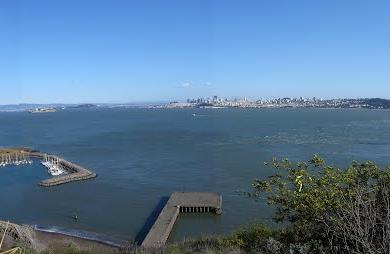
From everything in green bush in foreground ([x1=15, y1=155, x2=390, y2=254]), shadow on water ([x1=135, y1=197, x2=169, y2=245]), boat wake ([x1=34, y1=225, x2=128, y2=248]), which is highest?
green bush in foreground ([x1=15, y1=155, x2=390, y2=254])

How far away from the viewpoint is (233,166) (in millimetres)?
47250

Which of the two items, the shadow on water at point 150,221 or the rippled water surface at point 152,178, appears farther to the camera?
the rippled water surface at point 152,178

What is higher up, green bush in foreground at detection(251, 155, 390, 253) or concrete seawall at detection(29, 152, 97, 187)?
green bush in foreground at detection(251, 155, 390, 253)

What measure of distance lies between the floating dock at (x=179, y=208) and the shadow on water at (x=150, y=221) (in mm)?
641

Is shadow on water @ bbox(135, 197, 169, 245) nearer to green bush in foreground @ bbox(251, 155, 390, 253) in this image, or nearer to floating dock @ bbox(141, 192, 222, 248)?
floating dock @ bbox(141, 192, 222, 248)

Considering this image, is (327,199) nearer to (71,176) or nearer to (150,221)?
(150,221)

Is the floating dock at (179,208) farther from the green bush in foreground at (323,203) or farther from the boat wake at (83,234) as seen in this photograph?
the green bush in foreground at (323,203)

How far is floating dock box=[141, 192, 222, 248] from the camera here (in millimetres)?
25594

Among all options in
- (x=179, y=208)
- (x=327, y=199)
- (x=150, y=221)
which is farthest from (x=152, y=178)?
(x=327, y=199)

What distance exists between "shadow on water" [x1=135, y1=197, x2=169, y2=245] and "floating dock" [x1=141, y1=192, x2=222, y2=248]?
64 cm

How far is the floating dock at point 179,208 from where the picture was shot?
25.6 m

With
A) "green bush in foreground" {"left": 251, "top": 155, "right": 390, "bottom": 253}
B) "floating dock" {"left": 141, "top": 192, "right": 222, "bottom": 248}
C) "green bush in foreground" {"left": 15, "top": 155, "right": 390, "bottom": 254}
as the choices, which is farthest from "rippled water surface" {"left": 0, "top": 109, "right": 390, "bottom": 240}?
"green bush in foreground" {"left": 251, "top": 155, "right": 390, "bottom": 253}

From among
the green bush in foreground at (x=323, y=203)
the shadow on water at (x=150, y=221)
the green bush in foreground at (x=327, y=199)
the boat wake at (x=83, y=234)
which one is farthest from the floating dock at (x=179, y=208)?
the green bush in foreground at (x=327, y=199)

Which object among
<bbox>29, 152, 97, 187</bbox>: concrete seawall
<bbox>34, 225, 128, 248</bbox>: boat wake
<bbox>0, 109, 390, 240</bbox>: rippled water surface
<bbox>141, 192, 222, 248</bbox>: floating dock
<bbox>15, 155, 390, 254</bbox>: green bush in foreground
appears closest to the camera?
<bbox>15, 155, 390, 254</bbox>: green bush in foreground
